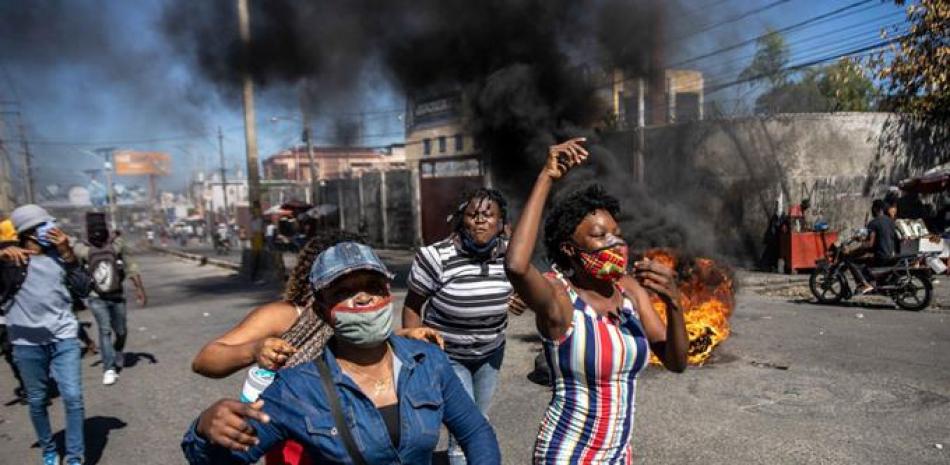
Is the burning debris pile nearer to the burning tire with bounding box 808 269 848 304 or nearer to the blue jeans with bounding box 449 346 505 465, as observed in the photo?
the burning tire with bounding box 808 269 848 304

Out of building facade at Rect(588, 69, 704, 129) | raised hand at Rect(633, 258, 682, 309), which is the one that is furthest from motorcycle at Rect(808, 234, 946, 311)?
raised hand at Rect(633, 258, 682, 309)

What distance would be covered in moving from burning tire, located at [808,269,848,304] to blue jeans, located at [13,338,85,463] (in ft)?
29.9

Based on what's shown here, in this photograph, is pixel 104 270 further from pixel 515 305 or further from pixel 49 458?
pixel 515 305

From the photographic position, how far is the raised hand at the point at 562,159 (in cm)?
204

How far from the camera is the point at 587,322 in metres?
2.02

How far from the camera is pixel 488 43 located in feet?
47.8

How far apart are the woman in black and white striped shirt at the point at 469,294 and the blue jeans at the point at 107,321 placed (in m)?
4.20

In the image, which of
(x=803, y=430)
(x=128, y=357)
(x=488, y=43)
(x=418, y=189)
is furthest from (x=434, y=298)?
(x=418, y=189)

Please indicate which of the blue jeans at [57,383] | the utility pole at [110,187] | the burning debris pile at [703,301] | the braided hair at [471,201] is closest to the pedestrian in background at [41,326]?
the blue jeans at [57,383]

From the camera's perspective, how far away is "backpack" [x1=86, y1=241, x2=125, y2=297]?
5738mm

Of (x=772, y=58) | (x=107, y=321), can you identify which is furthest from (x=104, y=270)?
(x=772, y=58)

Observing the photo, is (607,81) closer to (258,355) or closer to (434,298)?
(434,298)

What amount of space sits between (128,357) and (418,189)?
1552 cm

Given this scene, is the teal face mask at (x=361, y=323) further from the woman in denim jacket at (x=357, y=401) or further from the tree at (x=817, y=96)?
the tree at (x=817, y=96)
